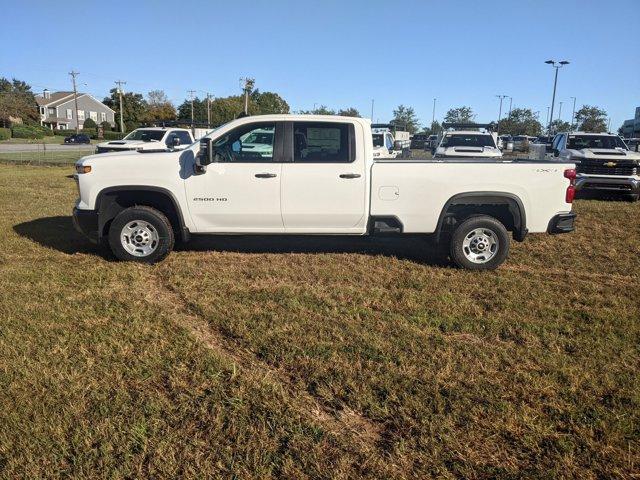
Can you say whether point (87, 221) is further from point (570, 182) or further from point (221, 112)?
point (221, 112)

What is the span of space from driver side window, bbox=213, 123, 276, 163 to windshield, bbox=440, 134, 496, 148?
33.7 ft

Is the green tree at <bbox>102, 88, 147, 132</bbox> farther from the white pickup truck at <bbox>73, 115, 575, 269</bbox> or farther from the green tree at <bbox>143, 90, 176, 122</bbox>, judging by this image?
the white pickup truck at <bbox>73, 115, 575, 269</bbox>

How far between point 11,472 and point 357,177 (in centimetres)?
445

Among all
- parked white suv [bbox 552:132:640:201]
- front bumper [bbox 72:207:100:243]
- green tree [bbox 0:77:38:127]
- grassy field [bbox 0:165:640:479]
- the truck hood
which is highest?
green tree [bbox 0:77:38:127]

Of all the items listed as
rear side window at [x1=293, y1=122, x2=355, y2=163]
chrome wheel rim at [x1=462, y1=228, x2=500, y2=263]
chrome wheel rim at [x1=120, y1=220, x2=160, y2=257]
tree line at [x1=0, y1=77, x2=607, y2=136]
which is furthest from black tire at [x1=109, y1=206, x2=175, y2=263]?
tree line at [x1=0, y1=77, x2=607, y2=136]

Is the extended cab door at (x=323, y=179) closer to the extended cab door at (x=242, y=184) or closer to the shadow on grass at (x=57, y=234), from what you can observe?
the extended cab door at (x=242, y=184)

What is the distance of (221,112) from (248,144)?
7213cm

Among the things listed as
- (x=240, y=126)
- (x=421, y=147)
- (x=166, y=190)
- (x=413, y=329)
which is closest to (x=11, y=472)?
(x=413, y=329)

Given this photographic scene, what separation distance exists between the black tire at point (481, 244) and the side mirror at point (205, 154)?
3026 mm

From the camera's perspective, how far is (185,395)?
11.1ft

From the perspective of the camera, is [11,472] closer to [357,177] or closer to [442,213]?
[357,177]

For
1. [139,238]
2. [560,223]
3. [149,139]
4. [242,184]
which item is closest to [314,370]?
[242,184]

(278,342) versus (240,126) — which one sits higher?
(240,126)

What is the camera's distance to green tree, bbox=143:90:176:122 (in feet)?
260
